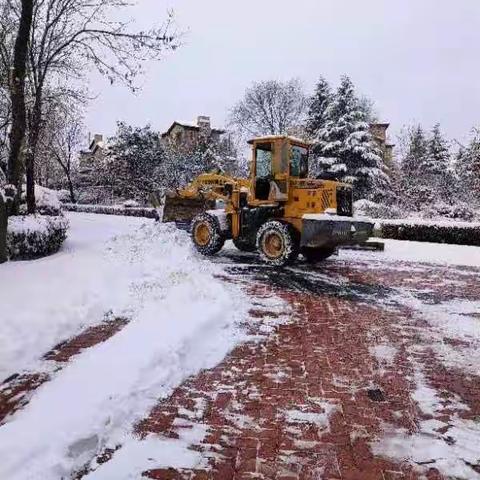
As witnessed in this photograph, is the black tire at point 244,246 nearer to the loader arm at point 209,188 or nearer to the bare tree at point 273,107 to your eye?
the loader arm at point 209,188

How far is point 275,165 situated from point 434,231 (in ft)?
26.5

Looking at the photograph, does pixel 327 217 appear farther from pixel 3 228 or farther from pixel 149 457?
pixel 149 457

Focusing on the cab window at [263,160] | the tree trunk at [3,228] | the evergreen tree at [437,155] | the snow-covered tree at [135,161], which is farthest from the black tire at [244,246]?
the evergreen tree at [437,155]

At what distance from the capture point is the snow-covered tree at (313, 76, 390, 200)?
25359 millimetres

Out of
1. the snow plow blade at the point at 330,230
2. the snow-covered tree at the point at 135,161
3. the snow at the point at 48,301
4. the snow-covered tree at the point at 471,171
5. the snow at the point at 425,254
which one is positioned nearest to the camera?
the snow at the point at 48,301

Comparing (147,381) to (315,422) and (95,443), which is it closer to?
(95,443)

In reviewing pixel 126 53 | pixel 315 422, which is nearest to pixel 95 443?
pixel 315 422

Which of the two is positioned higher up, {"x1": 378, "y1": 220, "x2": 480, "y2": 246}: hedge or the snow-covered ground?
{"x1": 378, "y1": 220, "x2": 480, "y2": 246}: hedge

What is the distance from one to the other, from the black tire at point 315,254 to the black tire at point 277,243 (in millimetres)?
938

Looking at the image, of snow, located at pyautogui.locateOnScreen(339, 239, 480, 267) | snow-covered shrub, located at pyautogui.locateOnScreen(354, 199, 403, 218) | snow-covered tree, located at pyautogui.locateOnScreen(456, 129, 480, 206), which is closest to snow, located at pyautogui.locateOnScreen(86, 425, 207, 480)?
snow, located at pyautogui.locateOnScreen(339, 239, 480, 267)

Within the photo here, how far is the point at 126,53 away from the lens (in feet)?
41.2

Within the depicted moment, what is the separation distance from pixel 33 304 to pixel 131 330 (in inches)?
56.7

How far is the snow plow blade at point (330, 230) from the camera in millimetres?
9297

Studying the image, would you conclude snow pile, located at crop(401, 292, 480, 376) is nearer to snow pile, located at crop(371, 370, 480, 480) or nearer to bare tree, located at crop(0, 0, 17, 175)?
snow pile, located at crop(371, 370, 480, 480)
